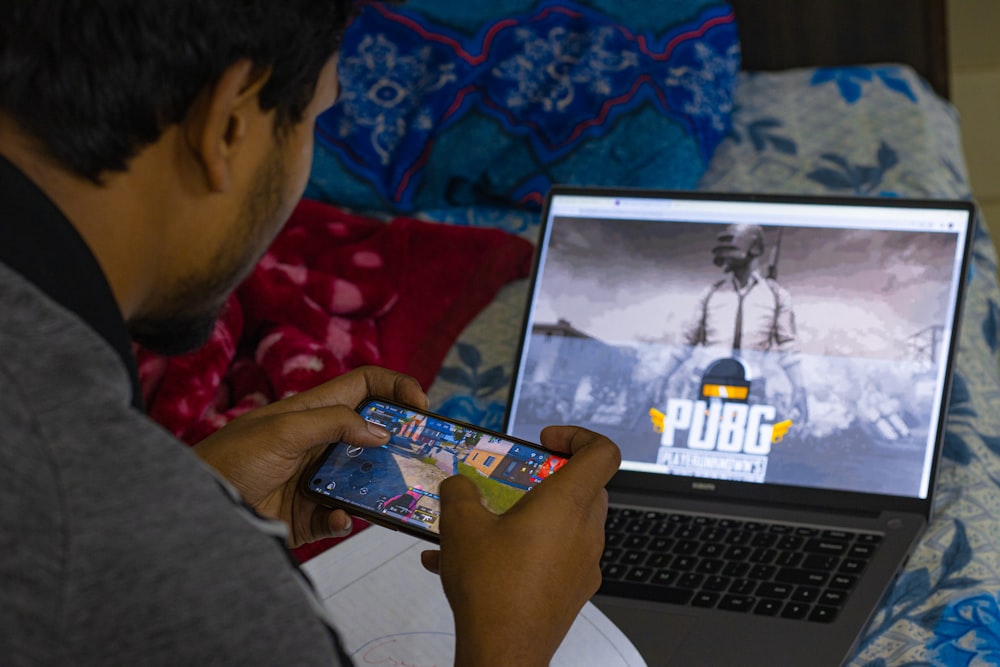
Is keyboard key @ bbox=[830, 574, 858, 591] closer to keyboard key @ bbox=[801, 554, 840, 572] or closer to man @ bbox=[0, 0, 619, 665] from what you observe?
keyboard key @ bbox=[801, 554, 840, 572]

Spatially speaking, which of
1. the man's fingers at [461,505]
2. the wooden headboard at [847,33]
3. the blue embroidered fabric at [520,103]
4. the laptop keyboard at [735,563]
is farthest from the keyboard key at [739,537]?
the wooden headboard at [847,33]

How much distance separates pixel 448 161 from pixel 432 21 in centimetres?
25

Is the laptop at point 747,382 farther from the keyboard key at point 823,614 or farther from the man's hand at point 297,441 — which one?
the man's hand at point 297,441

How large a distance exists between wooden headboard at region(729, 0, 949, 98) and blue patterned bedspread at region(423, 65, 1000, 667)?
10 cm

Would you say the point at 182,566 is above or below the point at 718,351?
above

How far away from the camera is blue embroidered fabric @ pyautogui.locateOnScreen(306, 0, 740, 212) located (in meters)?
1.45

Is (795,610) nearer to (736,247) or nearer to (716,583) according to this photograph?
(716,583)

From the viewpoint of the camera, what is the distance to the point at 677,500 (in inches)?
35.7

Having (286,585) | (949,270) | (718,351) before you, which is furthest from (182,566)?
(949,270)

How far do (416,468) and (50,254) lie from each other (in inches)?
12.5

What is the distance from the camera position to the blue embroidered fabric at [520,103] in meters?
1.45

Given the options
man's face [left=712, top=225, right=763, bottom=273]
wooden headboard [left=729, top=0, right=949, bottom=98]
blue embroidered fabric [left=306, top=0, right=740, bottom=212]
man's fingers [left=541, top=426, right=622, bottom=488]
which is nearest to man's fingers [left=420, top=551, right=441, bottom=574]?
man's fingers [left=541, top=426, right=622, bottom=488]

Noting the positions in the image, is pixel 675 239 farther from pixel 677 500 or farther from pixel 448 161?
pixel 448 161

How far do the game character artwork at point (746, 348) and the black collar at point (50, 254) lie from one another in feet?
1.71
